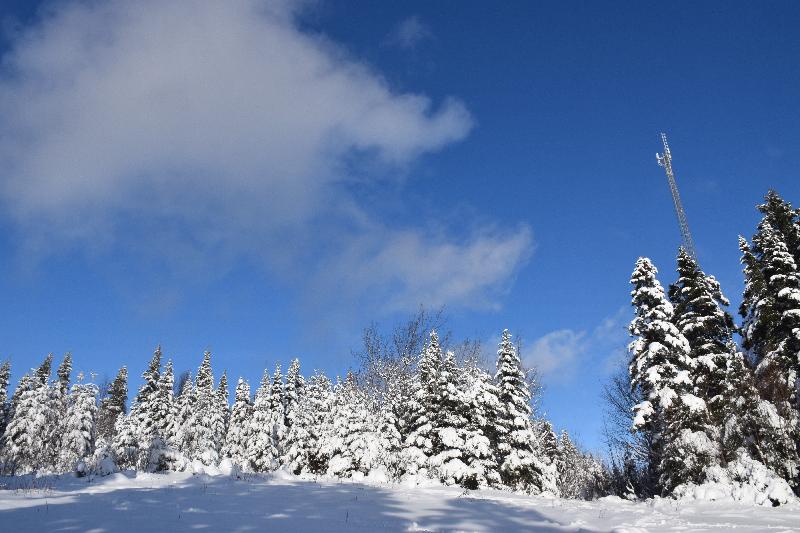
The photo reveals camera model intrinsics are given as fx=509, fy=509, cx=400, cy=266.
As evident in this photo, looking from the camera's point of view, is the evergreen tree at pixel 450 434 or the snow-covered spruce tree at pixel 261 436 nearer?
the evergreen tree at pixel 450 434

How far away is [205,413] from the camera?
5384 centimetres

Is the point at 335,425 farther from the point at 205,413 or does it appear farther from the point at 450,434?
the point at 205,413

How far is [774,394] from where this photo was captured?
18.8 meters

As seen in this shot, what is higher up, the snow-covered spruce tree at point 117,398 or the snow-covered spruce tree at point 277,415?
the snow-covered spruce tree at point 117,398

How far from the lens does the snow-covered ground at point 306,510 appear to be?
22.0 feet

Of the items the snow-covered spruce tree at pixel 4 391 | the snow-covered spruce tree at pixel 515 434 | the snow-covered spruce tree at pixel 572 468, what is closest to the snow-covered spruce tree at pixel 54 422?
the snow-covered spruce tree at pixel 4 391

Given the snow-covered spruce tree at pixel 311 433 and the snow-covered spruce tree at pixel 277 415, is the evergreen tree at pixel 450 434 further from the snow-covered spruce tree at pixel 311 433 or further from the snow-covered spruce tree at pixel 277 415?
the snow-covered spruce tree at pixel 277 415

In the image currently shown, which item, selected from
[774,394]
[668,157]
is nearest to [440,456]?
[774,394]

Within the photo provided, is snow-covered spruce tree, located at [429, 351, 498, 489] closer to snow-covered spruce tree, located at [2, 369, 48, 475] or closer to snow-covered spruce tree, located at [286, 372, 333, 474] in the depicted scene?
snow-covered spruce tree, located at [286, 372, 333, 474]

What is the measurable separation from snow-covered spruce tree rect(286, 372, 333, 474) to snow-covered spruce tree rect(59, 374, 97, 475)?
21587 millimetres

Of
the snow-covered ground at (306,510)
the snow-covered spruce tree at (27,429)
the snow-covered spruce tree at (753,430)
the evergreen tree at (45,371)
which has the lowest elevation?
the snow-covered ground at (306,510)

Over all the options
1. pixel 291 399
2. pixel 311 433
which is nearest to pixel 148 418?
pixel 291 399

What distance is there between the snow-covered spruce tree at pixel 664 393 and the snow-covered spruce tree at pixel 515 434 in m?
6.17

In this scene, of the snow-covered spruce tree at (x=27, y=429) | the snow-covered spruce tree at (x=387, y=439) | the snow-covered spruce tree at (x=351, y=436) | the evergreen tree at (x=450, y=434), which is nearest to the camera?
the evergreen tree at (x=450, y=434)
